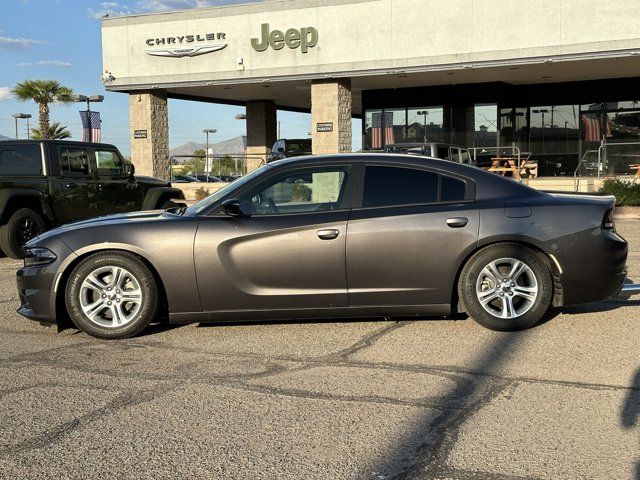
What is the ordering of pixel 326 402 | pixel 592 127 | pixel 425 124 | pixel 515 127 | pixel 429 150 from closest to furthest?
pixel 326 402 < pixel 429 150 < pixel 592 127 < pixel 515 127 < pixel 425 124

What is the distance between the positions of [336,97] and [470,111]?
258 inches

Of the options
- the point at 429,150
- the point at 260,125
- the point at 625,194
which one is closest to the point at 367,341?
the point at 429,150

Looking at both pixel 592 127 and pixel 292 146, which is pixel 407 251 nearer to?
pixel 292 146

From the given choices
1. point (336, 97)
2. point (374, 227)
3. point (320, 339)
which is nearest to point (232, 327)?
point (320, 339)

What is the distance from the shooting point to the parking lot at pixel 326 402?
3.49 meters

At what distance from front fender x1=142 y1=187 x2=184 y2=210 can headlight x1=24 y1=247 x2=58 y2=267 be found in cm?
681

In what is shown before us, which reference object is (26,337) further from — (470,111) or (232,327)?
(470,111)

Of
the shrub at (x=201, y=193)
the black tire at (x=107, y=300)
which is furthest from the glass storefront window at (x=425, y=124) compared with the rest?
the black tire at (x=107, y=300)

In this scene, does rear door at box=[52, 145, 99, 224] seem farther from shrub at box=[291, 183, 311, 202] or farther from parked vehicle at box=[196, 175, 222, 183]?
parked vehicle at box=[196, 175, 222, 183]

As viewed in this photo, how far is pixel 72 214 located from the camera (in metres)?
11.9

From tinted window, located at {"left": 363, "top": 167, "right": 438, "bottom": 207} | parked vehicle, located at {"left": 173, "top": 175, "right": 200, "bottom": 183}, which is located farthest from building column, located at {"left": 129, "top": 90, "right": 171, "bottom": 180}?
tinted window, located at {"left": 363, "top": 167, "right": 438, "bottom": 207}

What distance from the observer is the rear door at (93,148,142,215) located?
12.3 metres

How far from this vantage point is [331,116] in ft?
78.9

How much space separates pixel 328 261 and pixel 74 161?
24.5ft
